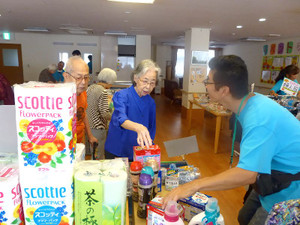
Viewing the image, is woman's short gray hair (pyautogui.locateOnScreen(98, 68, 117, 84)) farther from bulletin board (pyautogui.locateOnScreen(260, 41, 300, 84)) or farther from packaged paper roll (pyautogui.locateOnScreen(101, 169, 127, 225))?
bulletin board (pyautogui.locateOnScreen(260, 41, 300, 84))

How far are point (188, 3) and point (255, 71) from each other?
8.59 metres

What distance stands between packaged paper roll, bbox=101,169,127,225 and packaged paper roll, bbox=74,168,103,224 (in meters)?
0.02

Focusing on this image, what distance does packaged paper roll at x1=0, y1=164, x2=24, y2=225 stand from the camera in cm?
69

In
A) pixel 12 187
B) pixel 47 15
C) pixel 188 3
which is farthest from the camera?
pixel 47 15

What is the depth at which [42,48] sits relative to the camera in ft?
34.2

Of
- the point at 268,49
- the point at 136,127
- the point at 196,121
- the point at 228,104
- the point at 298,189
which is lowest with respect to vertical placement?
the point at 196,121

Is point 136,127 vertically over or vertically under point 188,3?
under

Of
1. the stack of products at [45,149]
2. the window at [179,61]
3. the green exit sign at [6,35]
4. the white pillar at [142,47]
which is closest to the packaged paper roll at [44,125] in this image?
the stack of products at [45,149]

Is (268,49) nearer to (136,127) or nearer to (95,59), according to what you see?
(95,59)

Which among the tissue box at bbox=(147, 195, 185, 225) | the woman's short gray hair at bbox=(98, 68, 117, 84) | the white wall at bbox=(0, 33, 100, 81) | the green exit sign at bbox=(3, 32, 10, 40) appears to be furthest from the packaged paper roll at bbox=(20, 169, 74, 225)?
the green exit sign at bbox=(3, 32, 10, 40)

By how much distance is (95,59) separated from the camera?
10.9 metres

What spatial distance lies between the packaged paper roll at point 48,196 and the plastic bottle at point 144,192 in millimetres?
343

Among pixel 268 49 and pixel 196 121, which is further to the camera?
pixel 268 49

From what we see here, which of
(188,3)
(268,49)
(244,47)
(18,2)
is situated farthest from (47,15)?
(244,47)
